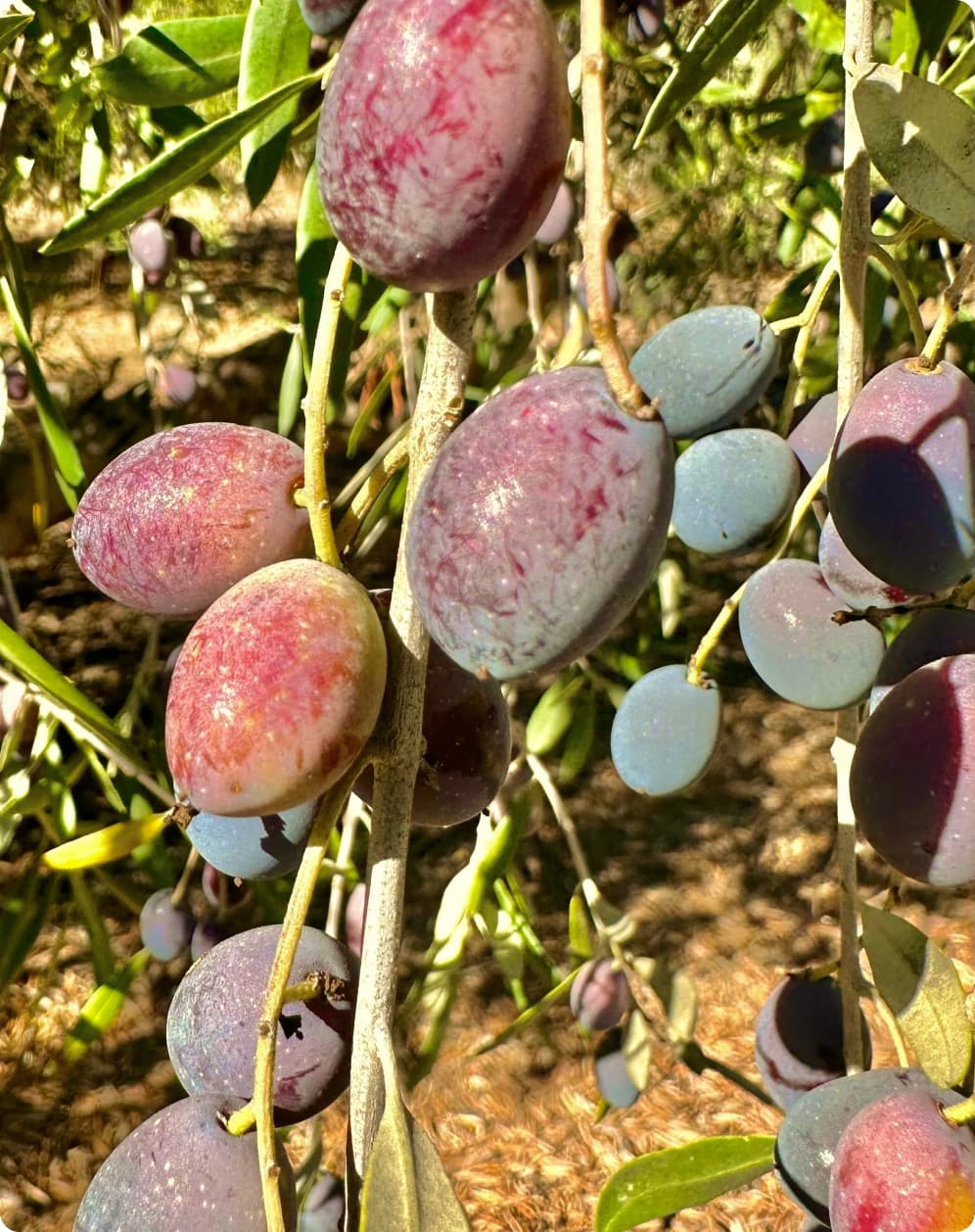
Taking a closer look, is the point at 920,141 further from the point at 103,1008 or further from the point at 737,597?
the point at 103,1008

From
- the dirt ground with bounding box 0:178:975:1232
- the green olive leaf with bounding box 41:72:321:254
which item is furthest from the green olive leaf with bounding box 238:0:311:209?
the dirt ground with bounding box 0:178:975:1232

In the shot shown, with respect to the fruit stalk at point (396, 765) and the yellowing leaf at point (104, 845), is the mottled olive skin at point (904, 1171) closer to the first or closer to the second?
the fruit stalk at point (396, 765)

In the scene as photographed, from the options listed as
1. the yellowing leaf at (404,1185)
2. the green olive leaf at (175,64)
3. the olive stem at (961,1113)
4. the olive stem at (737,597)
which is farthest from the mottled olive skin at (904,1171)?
the green olive leaf at (175,64)

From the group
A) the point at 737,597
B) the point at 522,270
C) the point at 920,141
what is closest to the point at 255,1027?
the point at 737,597

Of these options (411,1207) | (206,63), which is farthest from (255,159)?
(411,1207)

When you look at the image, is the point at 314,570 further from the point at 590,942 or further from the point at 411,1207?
the point at 590,942

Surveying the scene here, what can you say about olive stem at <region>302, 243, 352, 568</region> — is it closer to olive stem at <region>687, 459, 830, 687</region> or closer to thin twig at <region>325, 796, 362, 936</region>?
olive stem at <region>687, 459, 830, 687</region>
